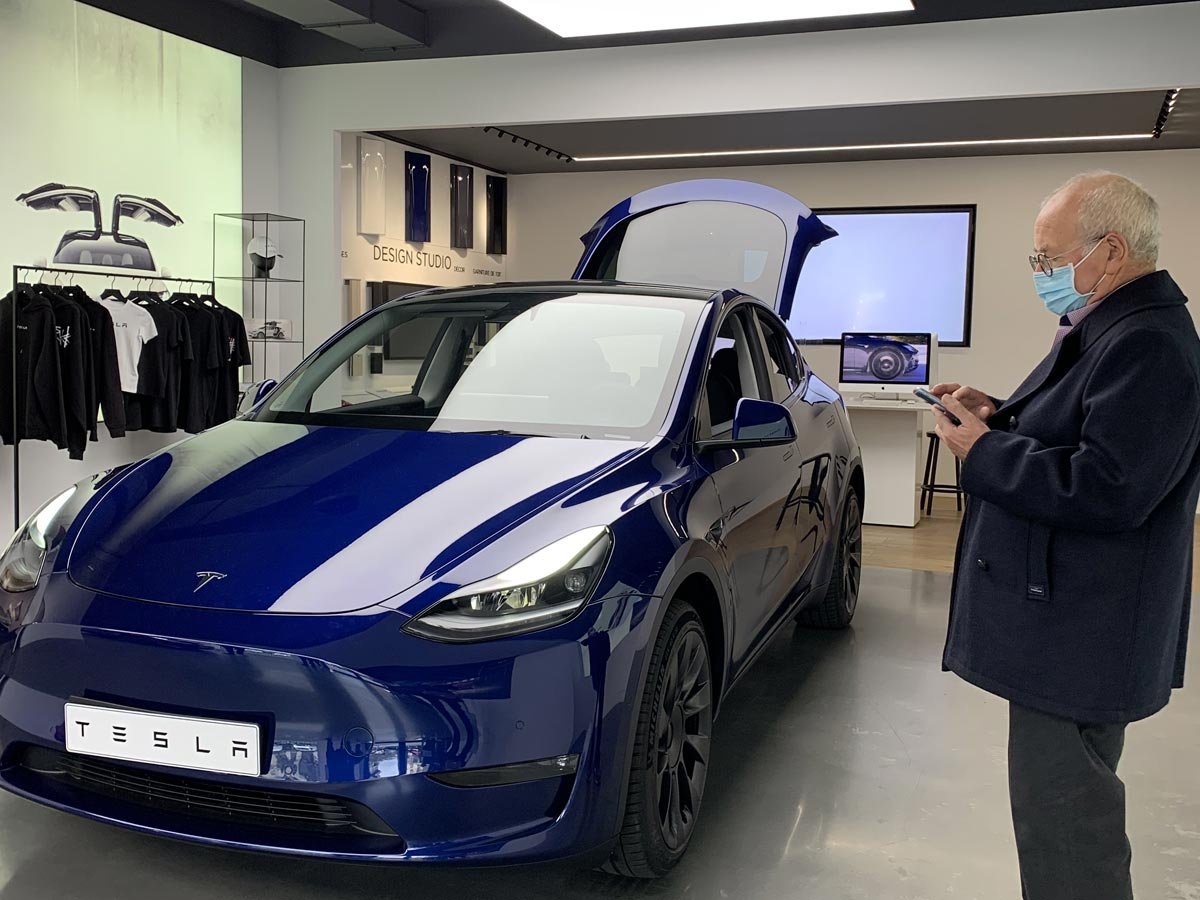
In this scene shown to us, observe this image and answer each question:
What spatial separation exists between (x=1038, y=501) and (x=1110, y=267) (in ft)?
1.24

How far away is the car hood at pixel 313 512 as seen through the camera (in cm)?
192

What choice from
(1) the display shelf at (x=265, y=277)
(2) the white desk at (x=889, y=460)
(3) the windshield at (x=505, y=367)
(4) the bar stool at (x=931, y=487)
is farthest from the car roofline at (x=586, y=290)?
(4) the bar stool at (x=931, y=487)

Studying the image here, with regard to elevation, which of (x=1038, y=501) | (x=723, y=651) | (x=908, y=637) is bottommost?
(x=908, y=637)

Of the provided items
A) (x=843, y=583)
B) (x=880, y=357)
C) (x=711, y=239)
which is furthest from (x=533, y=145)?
(x=843, y=583)

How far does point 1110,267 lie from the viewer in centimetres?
167

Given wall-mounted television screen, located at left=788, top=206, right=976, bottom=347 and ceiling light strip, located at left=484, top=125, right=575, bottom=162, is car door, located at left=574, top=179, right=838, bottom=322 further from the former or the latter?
wall-mounted television screen, located at left=788, top=206, right=976, bottom=347

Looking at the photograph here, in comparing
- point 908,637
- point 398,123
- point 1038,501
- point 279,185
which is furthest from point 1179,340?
point 279,185

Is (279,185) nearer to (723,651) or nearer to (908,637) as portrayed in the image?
(908,637)

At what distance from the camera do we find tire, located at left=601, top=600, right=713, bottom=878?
6.67 feet

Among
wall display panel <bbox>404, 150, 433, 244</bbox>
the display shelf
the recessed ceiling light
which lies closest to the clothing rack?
the display shelf

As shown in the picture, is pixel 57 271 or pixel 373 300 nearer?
pixel 57 271

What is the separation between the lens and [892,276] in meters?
10.1

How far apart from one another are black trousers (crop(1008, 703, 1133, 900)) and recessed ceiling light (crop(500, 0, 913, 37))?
13.8ft

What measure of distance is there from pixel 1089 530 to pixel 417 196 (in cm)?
801
